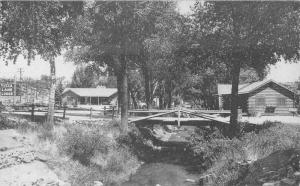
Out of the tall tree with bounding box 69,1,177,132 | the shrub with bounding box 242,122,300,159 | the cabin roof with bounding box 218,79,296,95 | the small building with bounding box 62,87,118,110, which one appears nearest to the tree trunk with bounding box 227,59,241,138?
the shrub with bounding box 242,122,300,159

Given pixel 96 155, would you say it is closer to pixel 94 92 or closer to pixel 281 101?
pixel 281 101

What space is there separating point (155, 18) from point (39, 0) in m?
11.8

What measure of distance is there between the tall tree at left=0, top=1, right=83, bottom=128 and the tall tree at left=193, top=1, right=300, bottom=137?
932 cm

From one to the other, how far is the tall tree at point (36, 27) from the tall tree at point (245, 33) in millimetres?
9315

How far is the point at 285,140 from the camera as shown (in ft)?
53.7

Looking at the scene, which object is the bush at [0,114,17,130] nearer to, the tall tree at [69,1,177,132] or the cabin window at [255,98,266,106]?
the tall tree at [69,1,177,132]

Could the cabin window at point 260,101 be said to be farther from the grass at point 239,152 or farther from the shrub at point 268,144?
the shrub at point 268,144

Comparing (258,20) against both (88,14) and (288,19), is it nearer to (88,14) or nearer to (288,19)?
(288,19)

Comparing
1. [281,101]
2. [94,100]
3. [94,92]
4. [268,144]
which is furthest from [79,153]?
[94,100]

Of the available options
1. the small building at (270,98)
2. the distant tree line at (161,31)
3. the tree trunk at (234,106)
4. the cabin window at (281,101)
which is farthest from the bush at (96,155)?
the cabin window at (281,101)

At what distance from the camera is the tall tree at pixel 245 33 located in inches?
855

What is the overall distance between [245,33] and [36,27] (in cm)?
1358

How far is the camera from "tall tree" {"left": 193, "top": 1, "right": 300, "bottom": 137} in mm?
21711

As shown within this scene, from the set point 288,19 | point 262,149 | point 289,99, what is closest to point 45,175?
point 262,149
